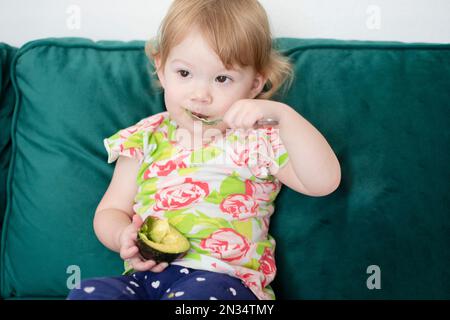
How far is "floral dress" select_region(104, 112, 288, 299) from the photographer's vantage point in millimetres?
1077

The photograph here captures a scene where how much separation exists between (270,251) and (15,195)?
615 millimetres

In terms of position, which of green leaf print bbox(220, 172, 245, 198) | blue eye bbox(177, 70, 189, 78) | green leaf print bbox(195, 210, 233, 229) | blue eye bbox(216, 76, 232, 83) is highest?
blue eye bbox(177, 70, 189, 78)

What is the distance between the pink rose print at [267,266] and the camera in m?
1.11

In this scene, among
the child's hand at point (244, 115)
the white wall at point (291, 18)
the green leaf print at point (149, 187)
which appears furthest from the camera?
the white wall at point (291, 18)

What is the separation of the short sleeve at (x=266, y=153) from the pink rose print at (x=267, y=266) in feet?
0.53

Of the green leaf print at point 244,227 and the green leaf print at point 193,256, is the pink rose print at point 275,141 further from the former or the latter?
the green leaf print at point 193,256

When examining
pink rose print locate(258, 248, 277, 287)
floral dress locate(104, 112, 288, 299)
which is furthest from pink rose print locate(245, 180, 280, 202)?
pink rose print locate(258, 248, 277, 287)

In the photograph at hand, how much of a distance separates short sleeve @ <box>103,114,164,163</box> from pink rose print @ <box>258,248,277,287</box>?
34cm

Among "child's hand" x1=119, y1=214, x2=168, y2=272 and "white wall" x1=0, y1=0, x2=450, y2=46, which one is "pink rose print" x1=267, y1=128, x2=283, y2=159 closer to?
"child's hand" x1=119, y1=214, x2=168, y2=272

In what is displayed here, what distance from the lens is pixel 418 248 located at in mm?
1154

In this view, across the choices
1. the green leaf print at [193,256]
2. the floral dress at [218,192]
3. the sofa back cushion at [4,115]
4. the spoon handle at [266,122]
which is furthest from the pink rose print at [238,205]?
the sofa back cushion at [4,115]

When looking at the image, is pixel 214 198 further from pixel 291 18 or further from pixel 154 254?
pixel 291 18
